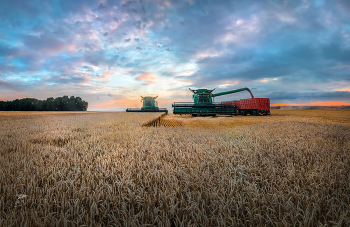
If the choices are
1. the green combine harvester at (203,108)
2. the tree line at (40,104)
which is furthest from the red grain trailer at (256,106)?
the tree line at (40,104)

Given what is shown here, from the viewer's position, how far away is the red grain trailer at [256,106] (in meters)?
26.3

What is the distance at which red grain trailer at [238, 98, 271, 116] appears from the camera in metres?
26.3

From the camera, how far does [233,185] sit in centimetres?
199

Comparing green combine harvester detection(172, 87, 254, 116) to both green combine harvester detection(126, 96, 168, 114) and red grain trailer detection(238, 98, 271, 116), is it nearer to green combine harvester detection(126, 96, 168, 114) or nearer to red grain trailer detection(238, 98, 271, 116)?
red grain trailer detection(238, 98, 271, 116)

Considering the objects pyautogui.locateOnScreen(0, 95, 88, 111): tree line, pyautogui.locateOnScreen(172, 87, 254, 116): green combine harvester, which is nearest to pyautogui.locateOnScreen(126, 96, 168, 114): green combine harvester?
pyautogui.locateOnScreen(172, 87, 254, 116): green combine harvester

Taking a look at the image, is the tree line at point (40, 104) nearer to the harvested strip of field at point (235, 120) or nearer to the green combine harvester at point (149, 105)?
the green combine harvester at point (149, 105)

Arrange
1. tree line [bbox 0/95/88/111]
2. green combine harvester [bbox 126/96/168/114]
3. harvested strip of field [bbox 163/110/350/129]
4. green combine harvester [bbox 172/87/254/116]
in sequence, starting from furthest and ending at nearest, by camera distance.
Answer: tree line [bbox 0/95/88/111] → green combine harvester [bbox 126/96/168/114] → green combine harvester [bbox 172/87/254/116] → harvested strip of field [bbox 163/110/350/129]

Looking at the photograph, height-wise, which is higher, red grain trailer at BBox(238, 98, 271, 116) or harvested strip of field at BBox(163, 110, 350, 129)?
red grain trailer at BBox(238, 98, 271, 116)

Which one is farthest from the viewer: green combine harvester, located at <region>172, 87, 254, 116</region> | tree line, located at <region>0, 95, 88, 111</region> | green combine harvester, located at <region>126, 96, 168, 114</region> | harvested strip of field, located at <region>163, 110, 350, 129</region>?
tree line, located at <region>0, 95, 88, 111</region>

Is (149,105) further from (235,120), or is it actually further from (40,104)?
(40,104)

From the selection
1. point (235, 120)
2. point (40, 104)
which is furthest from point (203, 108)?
point (40, 104)

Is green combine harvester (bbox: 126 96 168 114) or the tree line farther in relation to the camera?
the tree line

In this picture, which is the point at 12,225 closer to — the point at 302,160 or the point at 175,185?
the point at 175,185

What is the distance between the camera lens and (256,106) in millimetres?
26266
